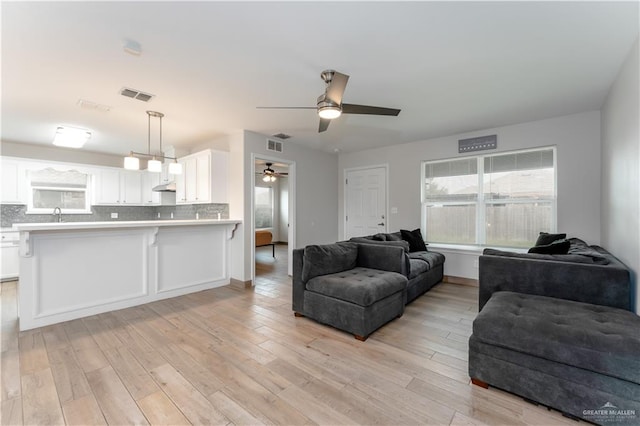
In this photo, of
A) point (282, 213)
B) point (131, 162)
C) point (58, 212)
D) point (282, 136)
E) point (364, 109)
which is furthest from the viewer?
point (282, 213)

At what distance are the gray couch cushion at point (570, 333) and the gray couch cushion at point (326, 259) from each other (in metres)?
1.62

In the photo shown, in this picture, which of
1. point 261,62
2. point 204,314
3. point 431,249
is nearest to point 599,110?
point 431,249

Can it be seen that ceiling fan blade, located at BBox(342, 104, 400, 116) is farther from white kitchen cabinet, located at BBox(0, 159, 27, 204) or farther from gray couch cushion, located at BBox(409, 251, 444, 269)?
white kitchen cabinet, located at BBox(0, 159, 27, 204)

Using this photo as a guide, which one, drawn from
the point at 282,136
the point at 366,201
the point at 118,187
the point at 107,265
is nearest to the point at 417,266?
the point at 366,201

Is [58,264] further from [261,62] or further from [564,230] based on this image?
[564,230]

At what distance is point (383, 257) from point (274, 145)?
2.81m

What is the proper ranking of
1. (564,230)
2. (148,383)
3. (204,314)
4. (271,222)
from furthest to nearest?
(271,222) → (564,230) → (204,314) → (148,383)

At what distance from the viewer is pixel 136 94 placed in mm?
3088

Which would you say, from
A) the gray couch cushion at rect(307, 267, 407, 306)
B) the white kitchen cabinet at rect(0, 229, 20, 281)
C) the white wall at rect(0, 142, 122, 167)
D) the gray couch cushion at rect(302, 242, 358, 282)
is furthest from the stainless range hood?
the gray couch cushion at rect(307, 267, 407, 306)

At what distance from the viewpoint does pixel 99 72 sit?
261cm

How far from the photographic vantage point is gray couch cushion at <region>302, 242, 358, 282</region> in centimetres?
312

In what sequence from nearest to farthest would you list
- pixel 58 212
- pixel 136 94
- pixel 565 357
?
1. pixel 565 357
2. pixel 136 94
3. pixel 58 212

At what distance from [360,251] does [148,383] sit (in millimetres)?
2526

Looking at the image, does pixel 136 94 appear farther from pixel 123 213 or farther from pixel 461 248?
pixel 461 248
